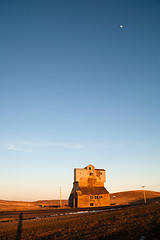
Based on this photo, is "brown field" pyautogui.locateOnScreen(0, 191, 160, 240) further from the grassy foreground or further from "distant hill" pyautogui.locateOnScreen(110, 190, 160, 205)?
"distant hill" pyautogui.locateOnScreen(110, 190, 160, 205)

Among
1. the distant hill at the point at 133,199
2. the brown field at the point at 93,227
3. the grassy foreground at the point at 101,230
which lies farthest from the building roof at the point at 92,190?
the grassy foreground at the point at 101,230

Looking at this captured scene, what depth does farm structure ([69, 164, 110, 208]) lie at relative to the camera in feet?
184

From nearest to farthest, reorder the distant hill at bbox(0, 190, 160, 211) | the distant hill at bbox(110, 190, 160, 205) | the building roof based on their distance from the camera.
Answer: the building roof → the distant hill at bbox(0, 190, 160, 211) → the distant hill at bbox(110, 190, 160, 205)

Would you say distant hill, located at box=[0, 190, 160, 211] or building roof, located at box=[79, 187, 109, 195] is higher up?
building roof, located at box=[79, 187, 109, 195]

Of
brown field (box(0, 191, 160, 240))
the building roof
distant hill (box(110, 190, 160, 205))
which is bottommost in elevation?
distant hill (box(110, 190, 160, 205))

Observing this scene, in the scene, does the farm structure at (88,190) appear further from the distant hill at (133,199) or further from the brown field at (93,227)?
the brown field at (93,227)

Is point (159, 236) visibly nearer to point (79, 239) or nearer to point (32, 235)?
point (79, 239)

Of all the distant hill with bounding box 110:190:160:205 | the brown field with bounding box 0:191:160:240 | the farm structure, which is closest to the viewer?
the brown field with bounding box 0:191:160:240

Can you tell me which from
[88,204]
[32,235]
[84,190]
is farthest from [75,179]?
[32,235]

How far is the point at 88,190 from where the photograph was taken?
193 feet

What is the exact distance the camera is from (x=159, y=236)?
32.1ft

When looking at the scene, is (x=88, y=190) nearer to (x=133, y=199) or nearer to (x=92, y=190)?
(x=92, y=190)

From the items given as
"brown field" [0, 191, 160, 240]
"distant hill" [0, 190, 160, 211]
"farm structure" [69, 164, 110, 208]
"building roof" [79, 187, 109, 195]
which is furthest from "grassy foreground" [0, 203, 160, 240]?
"building roof" [79, 187, 109, 195]

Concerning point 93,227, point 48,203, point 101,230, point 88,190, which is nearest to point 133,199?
point 88,190
